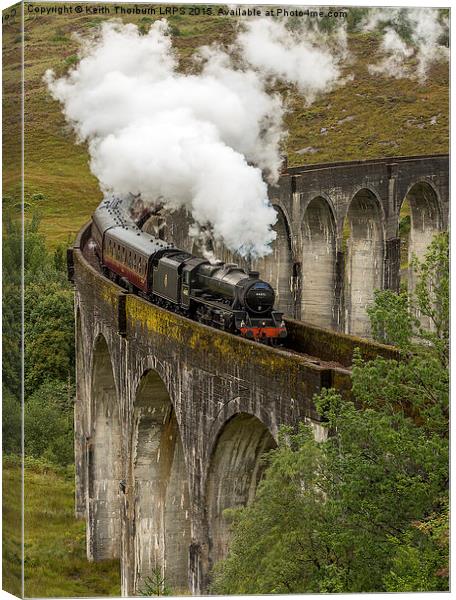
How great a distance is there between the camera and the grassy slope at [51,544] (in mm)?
18656

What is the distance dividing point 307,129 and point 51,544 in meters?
38.4

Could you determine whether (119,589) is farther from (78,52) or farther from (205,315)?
(78,52)

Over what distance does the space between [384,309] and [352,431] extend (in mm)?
1883

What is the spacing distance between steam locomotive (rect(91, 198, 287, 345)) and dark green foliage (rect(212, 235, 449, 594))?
Answer: 6.93 m

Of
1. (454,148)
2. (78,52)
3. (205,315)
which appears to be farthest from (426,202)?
(454,148)

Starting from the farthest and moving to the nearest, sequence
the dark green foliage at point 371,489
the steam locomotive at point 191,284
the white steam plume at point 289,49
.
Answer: the white steam plume at point 289,49 → the steam locomotive at point 191,284 → the dark green foliage at point 371,489

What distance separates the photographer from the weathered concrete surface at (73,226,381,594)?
19750 millimetres

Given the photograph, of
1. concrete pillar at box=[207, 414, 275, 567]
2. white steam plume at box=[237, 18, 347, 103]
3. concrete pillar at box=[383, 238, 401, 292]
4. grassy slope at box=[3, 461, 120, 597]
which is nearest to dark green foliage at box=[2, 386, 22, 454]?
grassy slope at box=[3, 461, 120, 597]

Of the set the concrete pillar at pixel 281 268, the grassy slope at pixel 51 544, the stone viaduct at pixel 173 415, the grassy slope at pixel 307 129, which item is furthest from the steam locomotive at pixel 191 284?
the concrete pillar at pixel 281 268

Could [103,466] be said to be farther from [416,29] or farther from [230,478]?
[416,29]

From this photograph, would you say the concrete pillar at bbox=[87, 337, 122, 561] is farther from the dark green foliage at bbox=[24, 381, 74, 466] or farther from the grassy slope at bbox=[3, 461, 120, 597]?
the dark green foliage at bbox=[24, 381, 74, 466]

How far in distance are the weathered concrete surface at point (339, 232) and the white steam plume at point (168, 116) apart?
9.02 meters

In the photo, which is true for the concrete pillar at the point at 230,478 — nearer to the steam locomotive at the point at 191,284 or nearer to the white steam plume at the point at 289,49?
the steam locomotive at the point at 191,284

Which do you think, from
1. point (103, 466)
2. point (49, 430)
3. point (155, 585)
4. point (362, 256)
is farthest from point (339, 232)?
point (155, 585)
